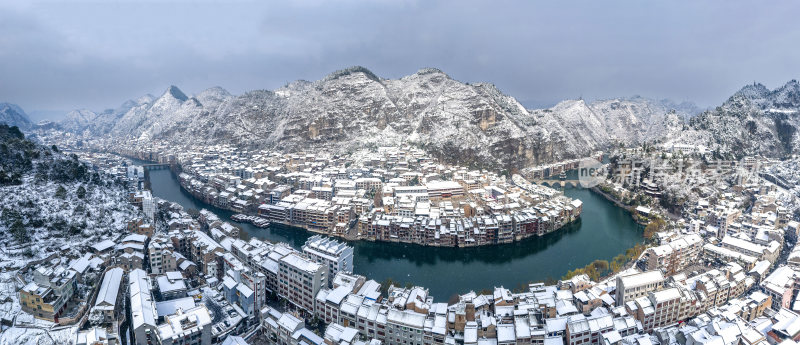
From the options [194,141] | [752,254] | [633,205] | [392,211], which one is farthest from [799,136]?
[194,141]

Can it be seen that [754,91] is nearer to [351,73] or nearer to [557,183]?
[557,183]

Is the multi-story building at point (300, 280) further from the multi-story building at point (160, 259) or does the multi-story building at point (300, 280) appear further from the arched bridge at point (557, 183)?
the arched bridge at point (557, 183)

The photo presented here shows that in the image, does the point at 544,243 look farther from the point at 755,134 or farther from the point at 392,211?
the point at 755,134

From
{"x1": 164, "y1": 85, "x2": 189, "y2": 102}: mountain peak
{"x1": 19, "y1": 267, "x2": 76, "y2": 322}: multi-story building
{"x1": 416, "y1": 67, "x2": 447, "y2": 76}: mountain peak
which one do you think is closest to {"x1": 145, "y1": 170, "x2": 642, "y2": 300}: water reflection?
{"x1": 19, "y1": 267, "x2": 76, "y2": 322}: multi-story building

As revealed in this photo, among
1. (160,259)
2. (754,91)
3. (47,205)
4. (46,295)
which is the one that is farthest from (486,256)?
(754,91)

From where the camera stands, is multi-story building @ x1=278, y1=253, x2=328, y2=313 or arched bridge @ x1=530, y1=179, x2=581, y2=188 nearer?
multi-story building @ x1=278, y1=253, x2=328, y2=313

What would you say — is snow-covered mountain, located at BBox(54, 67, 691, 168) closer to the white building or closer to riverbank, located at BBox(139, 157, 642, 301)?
riverbank, located at BBox(139, 157, 642, 301)

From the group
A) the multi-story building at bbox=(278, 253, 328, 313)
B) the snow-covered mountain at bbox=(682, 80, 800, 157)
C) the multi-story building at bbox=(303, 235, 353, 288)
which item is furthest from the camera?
the snow-covered mountain at bbox=(682, 80, 800, 157)

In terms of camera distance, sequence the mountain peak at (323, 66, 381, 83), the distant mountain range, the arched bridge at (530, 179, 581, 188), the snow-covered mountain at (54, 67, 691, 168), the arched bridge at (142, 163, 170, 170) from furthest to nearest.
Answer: the mountain peak at (323, 66, 381, 83)
the arched bridge at (142, 163, 170, 170)
the snow-covered mountain at (54, 67, 691, 168)
the distant mountain range
the arched bridge at (530, 179, 581, 188)
